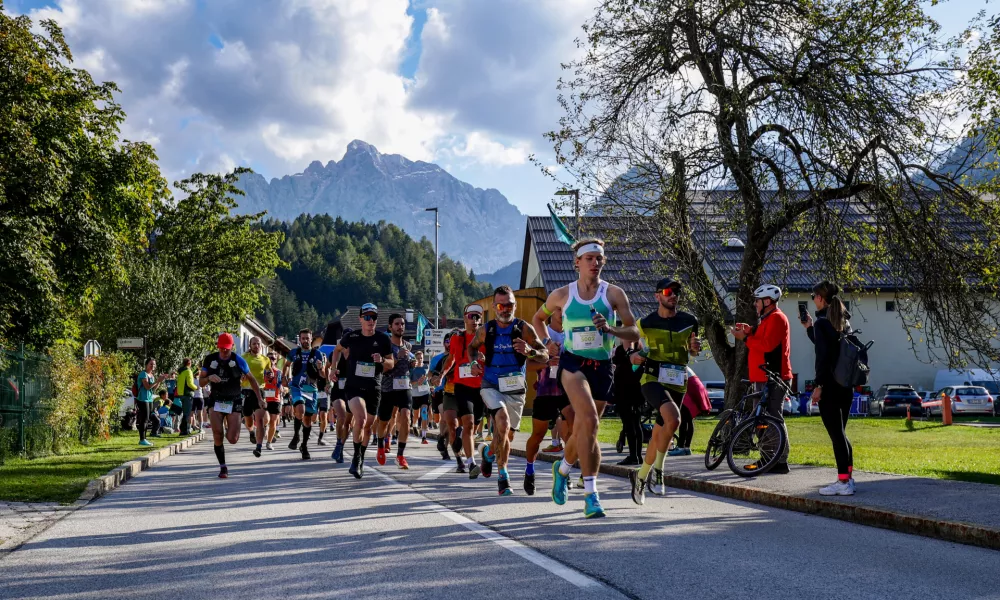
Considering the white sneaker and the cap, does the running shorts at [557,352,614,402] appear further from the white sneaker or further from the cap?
the cap

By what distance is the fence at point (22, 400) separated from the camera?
15.1m

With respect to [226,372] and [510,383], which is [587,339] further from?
[226,372]

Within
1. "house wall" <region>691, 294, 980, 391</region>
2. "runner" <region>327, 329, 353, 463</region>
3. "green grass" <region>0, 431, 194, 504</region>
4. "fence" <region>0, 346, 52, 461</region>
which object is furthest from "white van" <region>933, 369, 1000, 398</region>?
"fence" <region>0, 346, 52, 461</region>

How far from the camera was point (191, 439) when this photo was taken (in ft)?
81.9

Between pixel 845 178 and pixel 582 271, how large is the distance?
8545 millimetres

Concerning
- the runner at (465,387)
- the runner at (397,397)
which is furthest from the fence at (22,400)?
the runner at (465,387)

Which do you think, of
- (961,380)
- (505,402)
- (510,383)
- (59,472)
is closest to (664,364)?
(510,383)

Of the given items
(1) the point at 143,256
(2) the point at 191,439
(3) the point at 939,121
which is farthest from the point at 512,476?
(1) the point at 143,256

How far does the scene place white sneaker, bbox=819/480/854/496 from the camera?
9.09 metres

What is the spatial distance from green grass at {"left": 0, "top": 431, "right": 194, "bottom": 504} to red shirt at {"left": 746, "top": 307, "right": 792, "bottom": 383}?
24.2 ft

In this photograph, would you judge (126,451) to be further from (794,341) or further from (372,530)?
(794,341)

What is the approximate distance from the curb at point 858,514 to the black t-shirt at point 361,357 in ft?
13.2

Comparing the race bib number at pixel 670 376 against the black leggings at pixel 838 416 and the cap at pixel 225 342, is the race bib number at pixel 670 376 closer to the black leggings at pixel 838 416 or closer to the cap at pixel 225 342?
the black leggings at pixel 838 416

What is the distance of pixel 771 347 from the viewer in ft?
36.4
